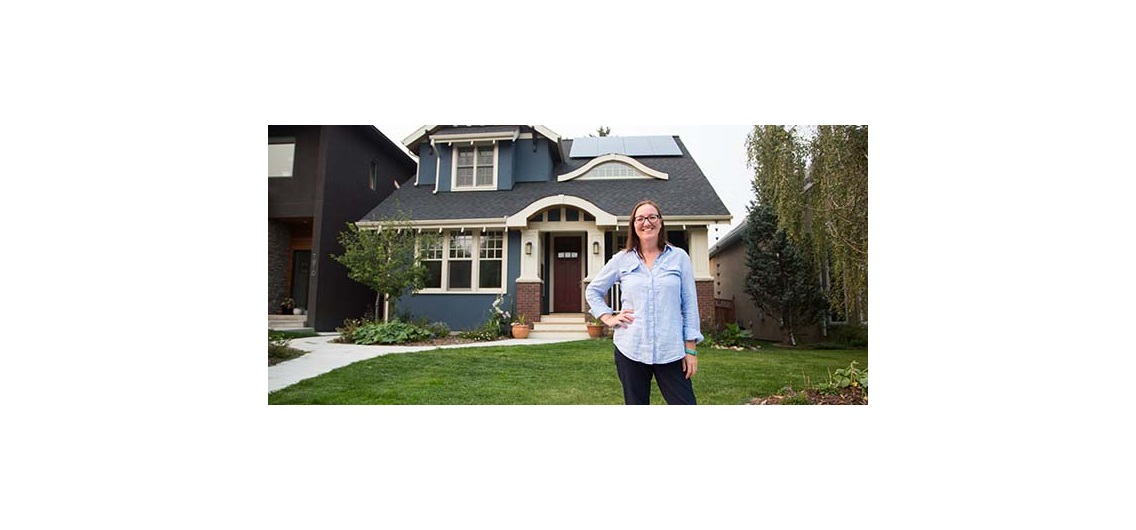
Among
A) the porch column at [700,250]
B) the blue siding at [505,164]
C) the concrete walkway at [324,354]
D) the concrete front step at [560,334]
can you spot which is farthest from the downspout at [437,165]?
the porch column at [700,250]

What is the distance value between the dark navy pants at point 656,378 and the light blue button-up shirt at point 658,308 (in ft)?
0.17

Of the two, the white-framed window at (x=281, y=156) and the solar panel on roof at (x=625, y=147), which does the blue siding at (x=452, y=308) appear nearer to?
the white-framed window at (x=281, y=156)

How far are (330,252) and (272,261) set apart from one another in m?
0.80

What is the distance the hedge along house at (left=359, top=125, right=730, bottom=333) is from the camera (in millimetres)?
4148

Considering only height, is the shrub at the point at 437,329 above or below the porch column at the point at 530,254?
below

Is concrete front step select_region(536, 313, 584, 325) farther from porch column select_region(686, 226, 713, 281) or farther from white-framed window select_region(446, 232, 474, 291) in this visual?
porch column select_region(686, 226, 713, 281)

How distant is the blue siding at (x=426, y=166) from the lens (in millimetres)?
4950

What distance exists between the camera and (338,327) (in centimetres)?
454

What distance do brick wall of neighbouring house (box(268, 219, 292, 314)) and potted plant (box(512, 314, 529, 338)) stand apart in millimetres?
1929

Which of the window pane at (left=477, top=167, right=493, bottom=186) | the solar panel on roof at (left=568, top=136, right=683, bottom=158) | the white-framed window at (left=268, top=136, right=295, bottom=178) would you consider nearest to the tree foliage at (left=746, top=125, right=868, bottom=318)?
the solar panel on roof at (left=568, top=136, right=683, bottom=158)

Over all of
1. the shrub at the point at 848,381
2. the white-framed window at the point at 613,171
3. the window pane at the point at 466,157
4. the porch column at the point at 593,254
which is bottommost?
the shrub at the point at 848,381
